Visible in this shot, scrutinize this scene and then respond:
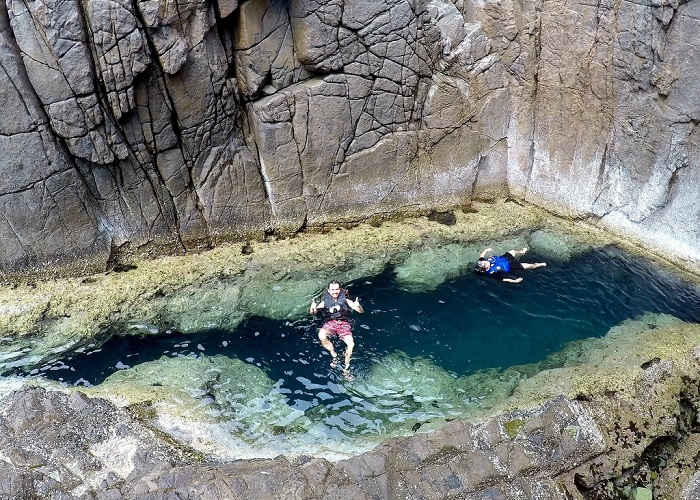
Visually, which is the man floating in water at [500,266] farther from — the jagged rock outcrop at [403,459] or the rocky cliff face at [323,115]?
the jagged rock outcrop at [403,459]

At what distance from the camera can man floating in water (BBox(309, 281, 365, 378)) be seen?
10.3 meters

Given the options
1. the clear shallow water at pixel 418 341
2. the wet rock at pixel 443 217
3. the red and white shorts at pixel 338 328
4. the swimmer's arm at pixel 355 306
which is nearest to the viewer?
the clear shallow water at pixel 418 341

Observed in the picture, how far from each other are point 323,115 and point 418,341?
4.90 m

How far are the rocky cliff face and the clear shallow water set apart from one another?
159cm

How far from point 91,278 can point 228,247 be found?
8.85 ft

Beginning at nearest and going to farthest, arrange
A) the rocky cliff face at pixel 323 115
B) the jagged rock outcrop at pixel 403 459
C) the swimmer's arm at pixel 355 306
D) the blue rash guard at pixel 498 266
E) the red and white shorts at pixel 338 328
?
the jagged rock outcrop at pixel 403 459 → the rocky cliff face at pixel 323 115 → the red and white shorts at pixel 338 328 → the swimmer's arm at pixel 355 306 → the blue rash guard at pixel 498 266

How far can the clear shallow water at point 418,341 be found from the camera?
9312mm

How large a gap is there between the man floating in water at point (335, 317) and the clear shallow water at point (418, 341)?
0.17 metres

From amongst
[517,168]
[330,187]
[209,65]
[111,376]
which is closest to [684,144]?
[517,168]

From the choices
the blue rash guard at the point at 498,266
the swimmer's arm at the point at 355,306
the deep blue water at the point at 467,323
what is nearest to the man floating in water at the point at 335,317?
the swimmer's arm at the point at 355,306

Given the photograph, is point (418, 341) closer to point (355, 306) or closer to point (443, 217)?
point (355, 306)

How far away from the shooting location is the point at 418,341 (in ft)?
34.8

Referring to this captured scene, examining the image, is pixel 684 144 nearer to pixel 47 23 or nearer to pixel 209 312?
pixel 209 312

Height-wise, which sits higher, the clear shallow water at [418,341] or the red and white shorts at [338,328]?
the red and white shorts at [338,328]
